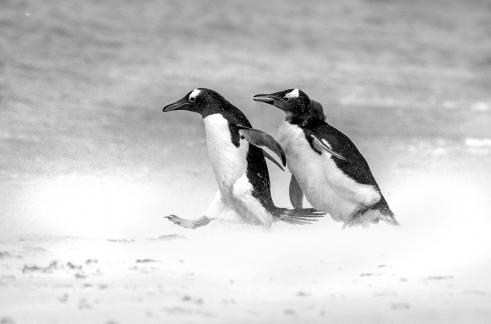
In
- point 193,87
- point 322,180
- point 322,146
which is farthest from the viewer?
point 193,87

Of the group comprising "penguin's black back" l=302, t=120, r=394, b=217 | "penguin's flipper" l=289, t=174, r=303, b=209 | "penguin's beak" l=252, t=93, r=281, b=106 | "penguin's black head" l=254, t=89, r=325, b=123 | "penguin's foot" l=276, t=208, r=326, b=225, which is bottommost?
Answer: "penguin's foot" l=276, t=208, r=326, b=225

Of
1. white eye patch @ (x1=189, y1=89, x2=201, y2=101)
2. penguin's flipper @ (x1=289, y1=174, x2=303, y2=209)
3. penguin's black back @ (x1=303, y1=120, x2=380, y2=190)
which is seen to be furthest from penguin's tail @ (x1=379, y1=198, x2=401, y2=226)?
white eye patch @ (x1=189, y1=89, x2=201, y2=101)

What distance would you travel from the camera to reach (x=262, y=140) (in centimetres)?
577

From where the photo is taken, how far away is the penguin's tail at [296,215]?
604cm

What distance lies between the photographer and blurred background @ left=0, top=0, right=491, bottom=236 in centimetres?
687

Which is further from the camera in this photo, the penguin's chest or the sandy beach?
the penguin's chest

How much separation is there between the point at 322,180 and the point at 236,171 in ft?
1.48

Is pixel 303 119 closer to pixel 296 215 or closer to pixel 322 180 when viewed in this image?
pixel 322 180

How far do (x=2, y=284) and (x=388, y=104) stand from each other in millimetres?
7780

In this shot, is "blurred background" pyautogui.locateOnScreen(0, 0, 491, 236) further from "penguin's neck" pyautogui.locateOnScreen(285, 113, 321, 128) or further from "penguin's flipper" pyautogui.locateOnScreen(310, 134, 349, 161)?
"penguin's neck" pyautogui.locateOnScreen(285, 113, 321, 128)

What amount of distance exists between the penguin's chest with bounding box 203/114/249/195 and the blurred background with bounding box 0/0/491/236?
48 centimetres

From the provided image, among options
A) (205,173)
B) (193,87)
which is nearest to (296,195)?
(205,173)

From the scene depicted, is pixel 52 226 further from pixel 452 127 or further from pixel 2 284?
pixel 452 127

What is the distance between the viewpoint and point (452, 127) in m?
10.7
